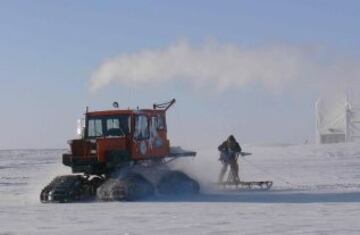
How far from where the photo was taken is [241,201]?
19438mm

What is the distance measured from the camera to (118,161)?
21031mm

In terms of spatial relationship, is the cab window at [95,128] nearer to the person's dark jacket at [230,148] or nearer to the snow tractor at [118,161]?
the snow tractor at [118,161]

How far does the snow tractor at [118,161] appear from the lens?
2050 cm

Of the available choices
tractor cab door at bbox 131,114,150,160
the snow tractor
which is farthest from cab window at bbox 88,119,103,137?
tractor cab door at bbox 131,114,150,160

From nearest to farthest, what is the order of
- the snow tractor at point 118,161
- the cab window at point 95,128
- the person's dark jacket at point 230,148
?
1. the snow tractor at point 118,161
2. the cab window at point 95,128
3. the person's dark jacket at point 230,148

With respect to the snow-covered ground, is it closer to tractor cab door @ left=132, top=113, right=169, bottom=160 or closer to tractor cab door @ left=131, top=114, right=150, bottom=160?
tractor cab door @ left=131, top=114, right=150, bottom=160
